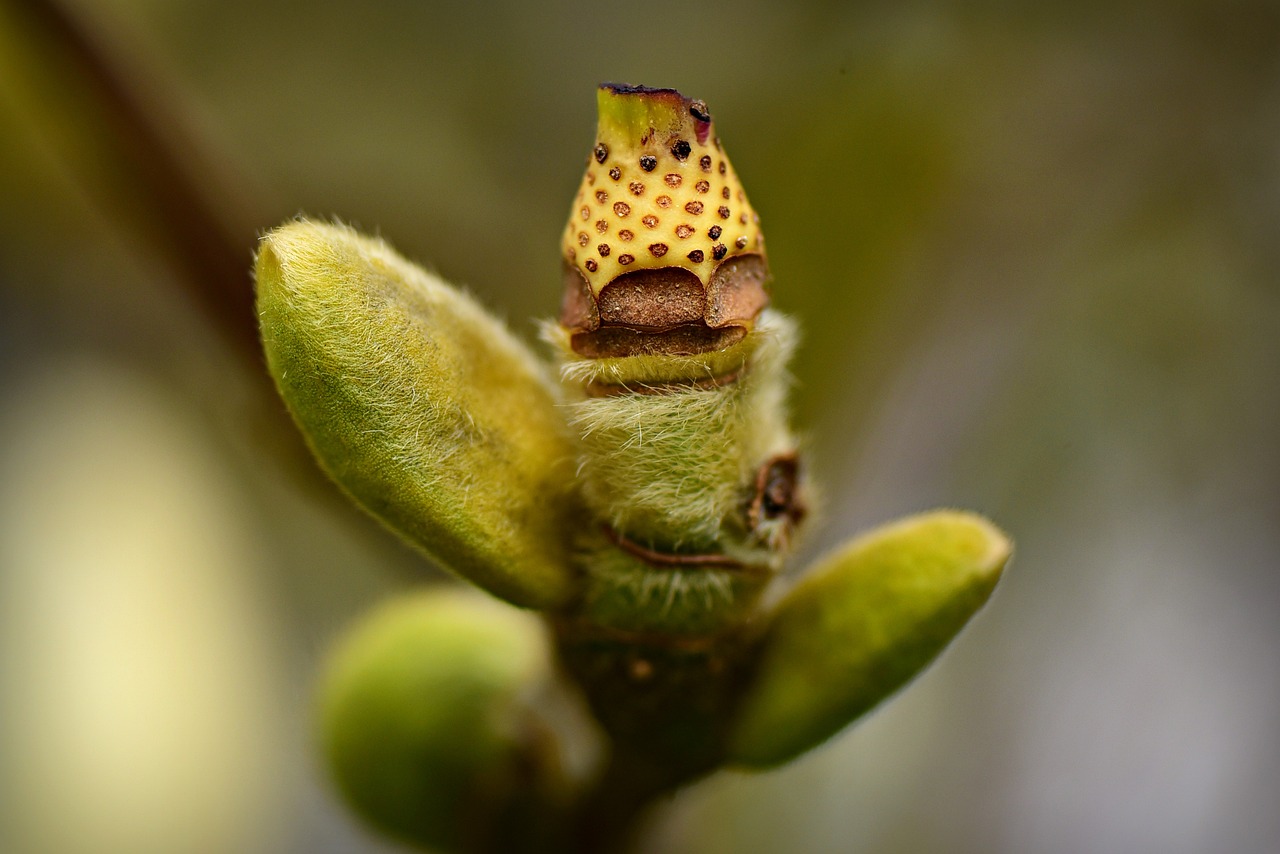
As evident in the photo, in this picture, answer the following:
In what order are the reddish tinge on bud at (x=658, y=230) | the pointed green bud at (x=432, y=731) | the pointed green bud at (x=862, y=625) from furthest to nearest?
1. the pointed green bud at (x=432, y=731)
2. the pointed green bud at (x=862, y=625)
3. the reddish tinge on bud at (x=658, y=230)

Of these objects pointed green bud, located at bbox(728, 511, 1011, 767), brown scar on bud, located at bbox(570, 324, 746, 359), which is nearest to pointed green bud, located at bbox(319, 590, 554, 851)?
pointed green bud, located at bbox(728, 511, 1011, 767)

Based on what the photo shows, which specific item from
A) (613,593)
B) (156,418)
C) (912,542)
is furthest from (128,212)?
(912,542)

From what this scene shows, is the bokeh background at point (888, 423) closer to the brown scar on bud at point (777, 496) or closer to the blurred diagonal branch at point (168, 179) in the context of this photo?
the blurred diagonal branch at point (168, 179)

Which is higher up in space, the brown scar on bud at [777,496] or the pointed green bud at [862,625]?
the brown scar on bud at [777,496]

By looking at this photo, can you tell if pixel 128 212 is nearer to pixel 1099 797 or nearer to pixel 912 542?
pixel 912 542

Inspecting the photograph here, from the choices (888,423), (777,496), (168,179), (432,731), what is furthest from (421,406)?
(888,423)

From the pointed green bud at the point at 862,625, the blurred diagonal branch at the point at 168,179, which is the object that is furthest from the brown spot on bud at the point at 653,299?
the blurred diagonal branch at the point at 168,179

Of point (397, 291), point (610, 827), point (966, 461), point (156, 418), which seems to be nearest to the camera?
point (397, 291)
